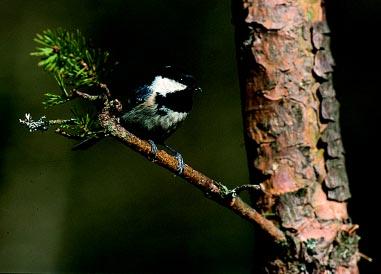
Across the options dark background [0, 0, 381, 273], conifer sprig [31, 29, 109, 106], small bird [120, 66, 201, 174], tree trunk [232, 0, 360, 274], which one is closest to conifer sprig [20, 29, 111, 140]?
conifer sprig [31, 29, 109, 106]

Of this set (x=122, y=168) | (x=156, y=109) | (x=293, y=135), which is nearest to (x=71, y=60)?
(x=293, y=135)

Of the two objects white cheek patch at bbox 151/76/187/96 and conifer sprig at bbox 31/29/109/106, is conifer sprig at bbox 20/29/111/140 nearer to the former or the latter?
conifer sprig at bbox 31/29/109/106

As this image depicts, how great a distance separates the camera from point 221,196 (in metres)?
0.91

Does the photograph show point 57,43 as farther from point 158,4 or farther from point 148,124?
point 158,4

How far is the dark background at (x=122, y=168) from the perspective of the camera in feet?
9.02

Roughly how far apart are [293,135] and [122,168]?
2.26 metres

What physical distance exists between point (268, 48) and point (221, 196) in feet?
0.93

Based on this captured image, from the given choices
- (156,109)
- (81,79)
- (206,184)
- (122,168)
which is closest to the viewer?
(81,79)

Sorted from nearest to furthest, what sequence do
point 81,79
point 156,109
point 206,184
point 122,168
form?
point 81,79 < point 206,184 < point 156,109 < point 122,168

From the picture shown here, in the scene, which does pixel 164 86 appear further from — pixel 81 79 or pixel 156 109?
pixel 81 79

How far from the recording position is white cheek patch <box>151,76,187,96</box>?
5.01 feet

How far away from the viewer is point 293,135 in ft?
3.27

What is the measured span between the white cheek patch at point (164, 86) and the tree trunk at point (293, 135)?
54 centimetres

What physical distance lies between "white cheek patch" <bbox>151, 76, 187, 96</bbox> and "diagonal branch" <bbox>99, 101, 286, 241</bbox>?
65 centimetres
